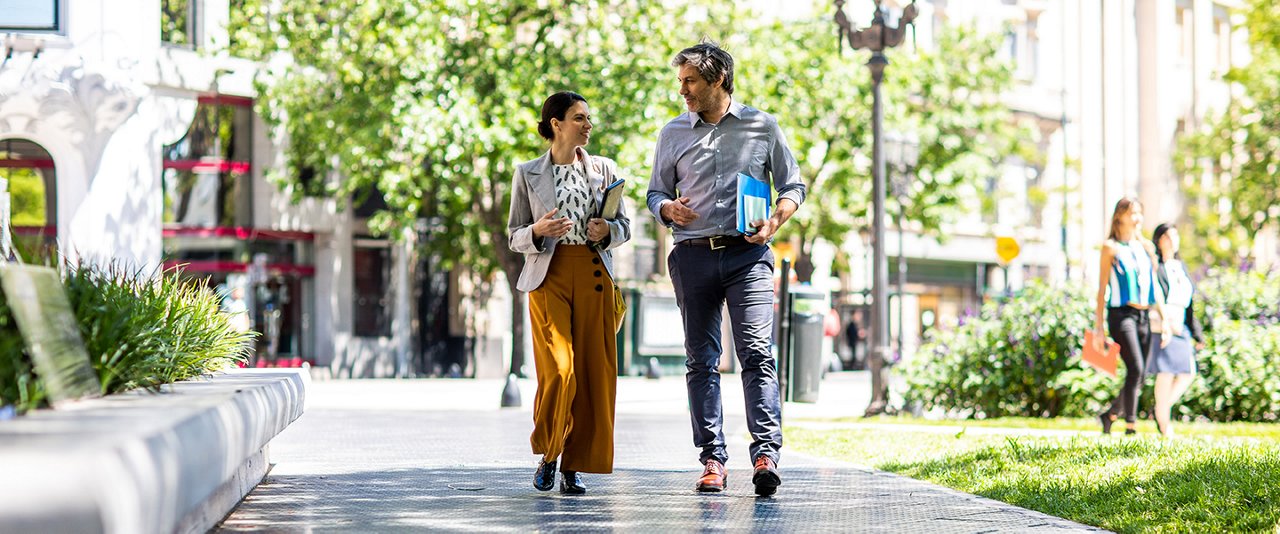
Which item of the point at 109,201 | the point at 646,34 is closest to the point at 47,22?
the point at 109,201

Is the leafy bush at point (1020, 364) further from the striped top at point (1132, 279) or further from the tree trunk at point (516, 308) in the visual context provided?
the tree trunk at point (516, 308)

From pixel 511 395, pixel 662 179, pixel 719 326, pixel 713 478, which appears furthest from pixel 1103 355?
pixel 511 395

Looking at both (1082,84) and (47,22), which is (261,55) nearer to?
(47,22)

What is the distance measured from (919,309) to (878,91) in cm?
2867

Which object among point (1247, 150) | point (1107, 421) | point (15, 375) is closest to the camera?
point (15, 375)

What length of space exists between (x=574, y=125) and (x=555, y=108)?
0.38ft

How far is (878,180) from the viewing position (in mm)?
16297

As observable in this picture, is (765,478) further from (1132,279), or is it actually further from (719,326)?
(1132,279)

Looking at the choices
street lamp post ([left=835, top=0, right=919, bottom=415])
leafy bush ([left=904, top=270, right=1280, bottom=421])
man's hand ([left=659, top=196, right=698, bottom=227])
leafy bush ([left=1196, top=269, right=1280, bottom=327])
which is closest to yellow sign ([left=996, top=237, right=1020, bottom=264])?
leafy bush ([left=904, top=270, right=1280, bottom=421])

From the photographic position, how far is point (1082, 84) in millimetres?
47031

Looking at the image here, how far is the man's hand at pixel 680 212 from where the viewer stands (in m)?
7.38

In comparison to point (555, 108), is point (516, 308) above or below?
below

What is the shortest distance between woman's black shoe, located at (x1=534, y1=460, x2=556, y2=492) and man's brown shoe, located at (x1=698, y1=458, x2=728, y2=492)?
2.08 ft

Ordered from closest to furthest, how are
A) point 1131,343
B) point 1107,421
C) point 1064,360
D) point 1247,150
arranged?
point 1131,343 < point 1107,421 < point 1064,360 < point 1247,150
